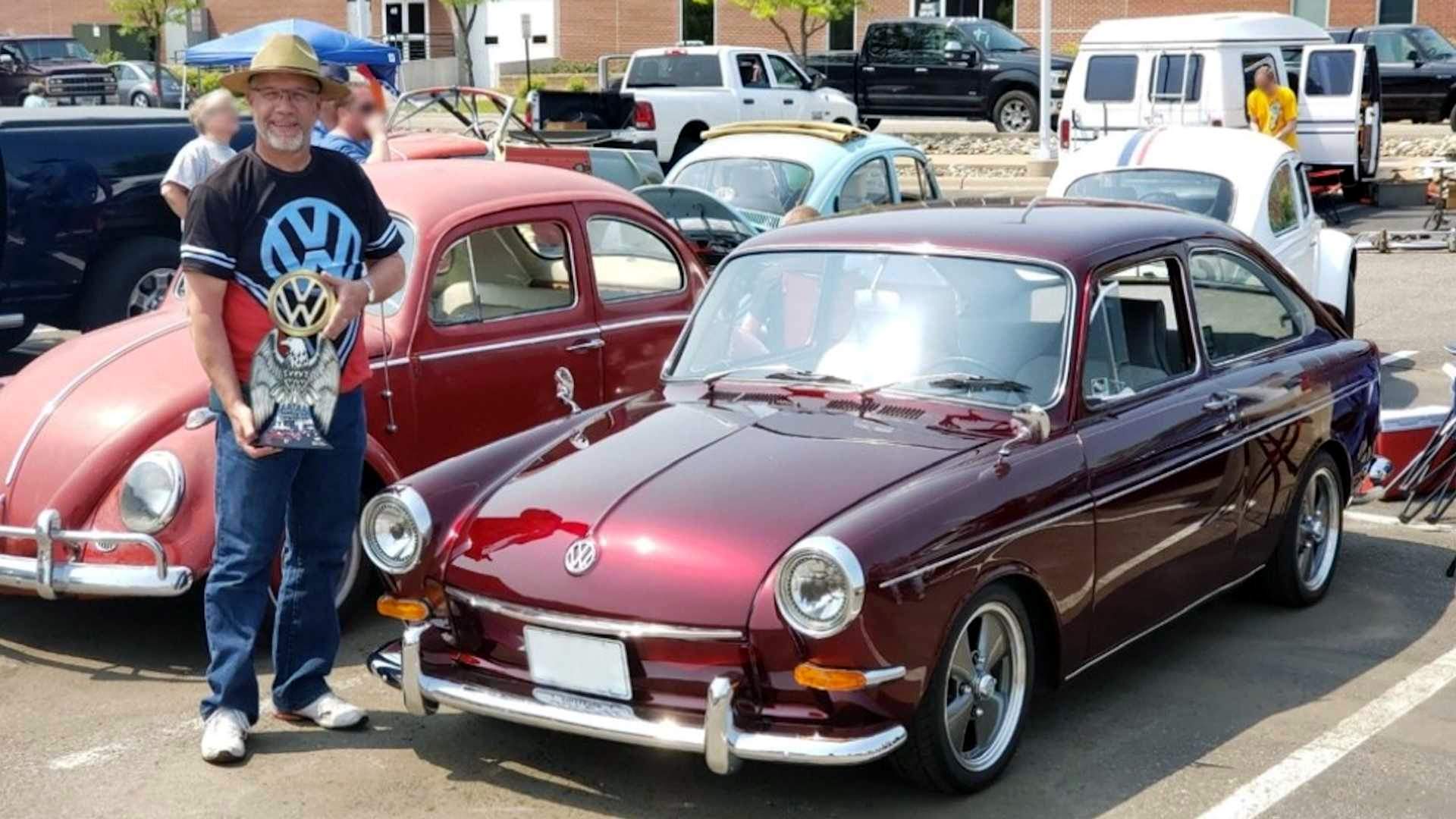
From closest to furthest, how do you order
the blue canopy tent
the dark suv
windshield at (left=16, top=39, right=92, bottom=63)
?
the blue canopy tent < the dark suv < windshield at (left=16, top=39, right=92, bottom=63)

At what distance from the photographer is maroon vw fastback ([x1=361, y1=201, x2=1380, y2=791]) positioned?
4.73 m

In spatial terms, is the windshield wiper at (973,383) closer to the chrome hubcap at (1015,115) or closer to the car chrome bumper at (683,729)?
the car chrome bumper at (683,729)

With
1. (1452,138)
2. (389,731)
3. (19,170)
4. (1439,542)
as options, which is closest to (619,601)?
(389,731)

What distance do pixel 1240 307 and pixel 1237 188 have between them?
4.62 metres

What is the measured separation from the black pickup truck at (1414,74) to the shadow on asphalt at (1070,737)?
2518 centimetres

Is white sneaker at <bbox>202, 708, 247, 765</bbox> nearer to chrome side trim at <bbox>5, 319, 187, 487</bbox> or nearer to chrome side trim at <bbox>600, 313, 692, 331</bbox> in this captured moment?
chrome side trim at <bbox>5, 319, 187, 487</bbox>

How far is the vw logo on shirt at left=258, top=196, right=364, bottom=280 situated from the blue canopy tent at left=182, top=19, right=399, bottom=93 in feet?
42.8

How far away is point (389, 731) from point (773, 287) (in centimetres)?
193

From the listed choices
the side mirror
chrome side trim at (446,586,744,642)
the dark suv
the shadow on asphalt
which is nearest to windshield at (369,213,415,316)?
the shadow on asphalt

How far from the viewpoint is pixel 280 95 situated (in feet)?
17.1

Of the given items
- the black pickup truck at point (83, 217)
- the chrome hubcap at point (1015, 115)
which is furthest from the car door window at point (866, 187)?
the chrome hubcap at point (1015, 115)

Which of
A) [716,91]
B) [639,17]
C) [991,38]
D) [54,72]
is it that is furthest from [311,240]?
[639,17]

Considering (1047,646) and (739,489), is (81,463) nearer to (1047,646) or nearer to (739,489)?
(739,489)

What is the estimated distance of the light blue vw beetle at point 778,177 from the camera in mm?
12453
